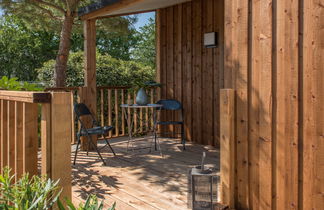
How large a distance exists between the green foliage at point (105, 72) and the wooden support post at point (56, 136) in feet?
18.3

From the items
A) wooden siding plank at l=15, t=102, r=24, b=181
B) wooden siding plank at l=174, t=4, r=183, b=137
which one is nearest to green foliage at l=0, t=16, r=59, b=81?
wooden siding plank at l=174, t=4, r=183, b=137

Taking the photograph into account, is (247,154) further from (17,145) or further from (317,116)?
(17,145)

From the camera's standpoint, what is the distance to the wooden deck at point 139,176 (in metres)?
2.79

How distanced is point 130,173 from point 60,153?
2.02m

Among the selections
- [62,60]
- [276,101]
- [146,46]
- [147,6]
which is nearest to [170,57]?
[147,6]

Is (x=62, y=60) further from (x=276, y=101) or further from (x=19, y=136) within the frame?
(x=276, y=101)

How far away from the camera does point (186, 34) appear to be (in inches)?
220

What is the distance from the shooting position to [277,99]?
7.22 feet

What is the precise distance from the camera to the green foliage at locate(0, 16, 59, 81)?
17.8m

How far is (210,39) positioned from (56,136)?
152 inches

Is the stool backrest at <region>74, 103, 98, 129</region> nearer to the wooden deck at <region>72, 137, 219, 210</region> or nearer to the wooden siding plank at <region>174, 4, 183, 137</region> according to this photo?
the wooden deck at <region>72, 137, 219, 210</region>

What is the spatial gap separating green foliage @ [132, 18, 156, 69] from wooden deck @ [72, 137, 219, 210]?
48.7 ft

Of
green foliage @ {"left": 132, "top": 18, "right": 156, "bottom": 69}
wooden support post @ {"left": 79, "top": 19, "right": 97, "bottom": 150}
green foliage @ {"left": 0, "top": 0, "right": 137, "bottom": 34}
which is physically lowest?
wooden support post @ {"left": 79, "top": 19, "right": 97, "bottom": 150}

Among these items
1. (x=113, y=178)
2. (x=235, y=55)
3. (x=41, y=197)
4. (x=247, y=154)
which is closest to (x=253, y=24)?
(x=235, y=55)
